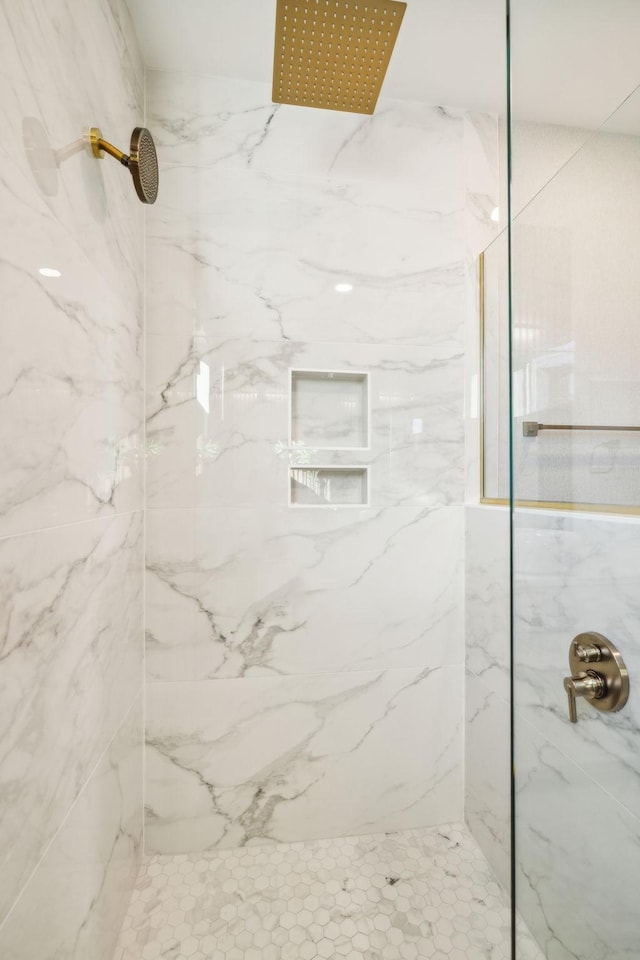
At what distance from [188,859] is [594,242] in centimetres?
165

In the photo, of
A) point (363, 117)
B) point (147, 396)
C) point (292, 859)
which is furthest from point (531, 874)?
point (363, 117)

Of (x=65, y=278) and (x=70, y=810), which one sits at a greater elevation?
(x=65, y=278)

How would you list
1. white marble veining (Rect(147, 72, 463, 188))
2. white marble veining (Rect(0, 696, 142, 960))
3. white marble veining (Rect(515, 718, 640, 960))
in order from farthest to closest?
white marble veining (Rect(147, 72, 463, 188))
white marble veining (Rect(0, 696, 142, 960))
white marble veining (Rect(515, 718, 640, 960))

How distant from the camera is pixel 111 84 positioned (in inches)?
40.8

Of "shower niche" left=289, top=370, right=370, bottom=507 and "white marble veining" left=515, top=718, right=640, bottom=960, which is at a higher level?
"shower niche" left=289, top=370, right=370, bottom=507

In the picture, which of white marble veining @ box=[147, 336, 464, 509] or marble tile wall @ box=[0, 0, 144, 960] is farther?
white marble veining @ box=[147, 336, 464, 509]

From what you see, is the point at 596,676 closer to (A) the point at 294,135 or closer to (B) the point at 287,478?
(B) the point at 287,478

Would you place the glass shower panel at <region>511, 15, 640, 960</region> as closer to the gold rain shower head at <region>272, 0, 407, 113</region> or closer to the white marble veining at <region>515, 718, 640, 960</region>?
the white marble veining at <region>515, 718, 640, 960</region>

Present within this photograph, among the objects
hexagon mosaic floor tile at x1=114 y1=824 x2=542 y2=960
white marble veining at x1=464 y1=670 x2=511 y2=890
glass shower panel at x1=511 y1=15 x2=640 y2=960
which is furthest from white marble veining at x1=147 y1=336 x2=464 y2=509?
hexagon mosaic floor tile at x1=114 y1=824 x2=542 y2=960

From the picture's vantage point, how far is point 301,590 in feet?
4.51

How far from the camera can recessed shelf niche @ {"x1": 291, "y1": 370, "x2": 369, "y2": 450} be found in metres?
1.41

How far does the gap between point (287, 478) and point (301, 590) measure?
1.06 feet

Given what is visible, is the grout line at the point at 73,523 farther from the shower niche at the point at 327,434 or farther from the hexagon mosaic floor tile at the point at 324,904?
the hexagon mosaic floor tile at the point at 324,904

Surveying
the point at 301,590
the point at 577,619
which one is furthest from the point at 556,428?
the point at 301,590
